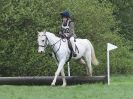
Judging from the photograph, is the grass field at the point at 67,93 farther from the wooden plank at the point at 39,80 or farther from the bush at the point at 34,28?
the bush at the point at 34,28

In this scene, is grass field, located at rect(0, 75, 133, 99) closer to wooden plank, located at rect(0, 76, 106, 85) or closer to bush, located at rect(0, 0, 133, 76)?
wooden plank, located at rect(0, 76, 106, 85)

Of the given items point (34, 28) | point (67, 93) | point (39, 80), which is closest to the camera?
point (67, 93)

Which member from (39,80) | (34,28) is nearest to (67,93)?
(39,80)

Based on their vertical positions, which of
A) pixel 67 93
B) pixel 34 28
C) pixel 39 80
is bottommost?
pixel 39 80

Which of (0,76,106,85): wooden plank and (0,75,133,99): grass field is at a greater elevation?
(0,75,133,99): grass field

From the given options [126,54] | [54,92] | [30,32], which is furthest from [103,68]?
[54,92]

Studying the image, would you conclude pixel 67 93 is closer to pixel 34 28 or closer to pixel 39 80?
pixel 39 80

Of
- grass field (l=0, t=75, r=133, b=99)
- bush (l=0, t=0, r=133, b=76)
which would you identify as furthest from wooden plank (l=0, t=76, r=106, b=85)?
bush (l=0, t=0, r=133, b=76)

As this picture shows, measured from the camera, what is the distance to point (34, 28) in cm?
2256

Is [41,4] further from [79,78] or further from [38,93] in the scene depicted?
[38,93]

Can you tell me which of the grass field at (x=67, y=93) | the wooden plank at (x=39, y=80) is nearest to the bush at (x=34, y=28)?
the wooden plank at (x=39, y=80)

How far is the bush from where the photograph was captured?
73.5 ft

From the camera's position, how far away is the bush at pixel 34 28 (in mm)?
22406

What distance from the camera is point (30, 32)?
22.5 m
